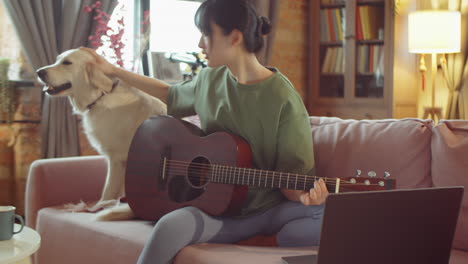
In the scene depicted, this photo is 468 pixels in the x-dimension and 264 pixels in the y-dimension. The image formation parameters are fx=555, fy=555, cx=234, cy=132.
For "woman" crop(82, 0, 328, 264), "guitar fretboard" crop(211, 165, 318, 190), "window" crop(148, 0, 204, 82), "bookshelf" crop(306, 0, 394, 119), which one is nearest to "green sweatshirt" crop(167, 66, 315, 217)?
"woman" crop(82, 0, 328, 264)

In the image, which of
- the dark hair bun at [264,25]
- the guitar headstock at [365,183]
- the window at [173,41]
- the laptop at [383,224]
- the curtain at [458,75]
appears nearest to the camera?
the laptop at [383,224]

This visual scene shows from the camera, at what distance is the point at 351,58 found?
4.53 metres

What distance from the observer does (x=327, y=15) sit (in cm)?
466

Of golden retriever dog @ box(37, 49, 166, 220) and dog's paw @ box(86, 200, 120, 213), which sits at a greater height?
golden retriever dog @ box(37, 49, 166, 220)

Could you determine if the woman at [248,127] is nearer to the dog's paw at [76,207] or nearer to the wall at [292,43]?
the dog's paw at [76,207]

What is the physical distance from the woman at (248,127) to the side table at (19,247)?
0.29 meters

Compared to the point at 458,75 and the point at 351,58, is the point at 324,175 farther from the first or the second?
the point at 351,58

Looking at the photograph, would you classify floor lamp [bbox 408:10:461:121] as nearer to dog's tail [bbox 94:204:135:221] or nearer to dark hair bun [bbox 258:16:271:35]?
dark hair bun [bbox 258:16:271:35]

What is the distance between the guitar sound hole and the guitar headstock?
42cm

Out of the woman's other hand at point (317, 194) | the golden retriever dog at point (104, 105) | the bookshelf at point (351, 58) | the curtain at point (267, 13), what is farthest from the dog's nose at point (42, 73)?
the bookshelf at point (351, 58)

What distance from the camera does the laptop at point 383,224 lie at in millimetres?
1034

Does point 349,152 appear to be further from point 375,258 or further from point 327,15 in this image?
point 327,15

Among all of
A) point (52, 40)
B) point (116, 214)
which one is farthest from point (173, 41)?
point (116, 214)

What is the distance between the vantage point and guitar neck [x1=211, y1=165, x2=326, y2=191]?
4.88 feet
